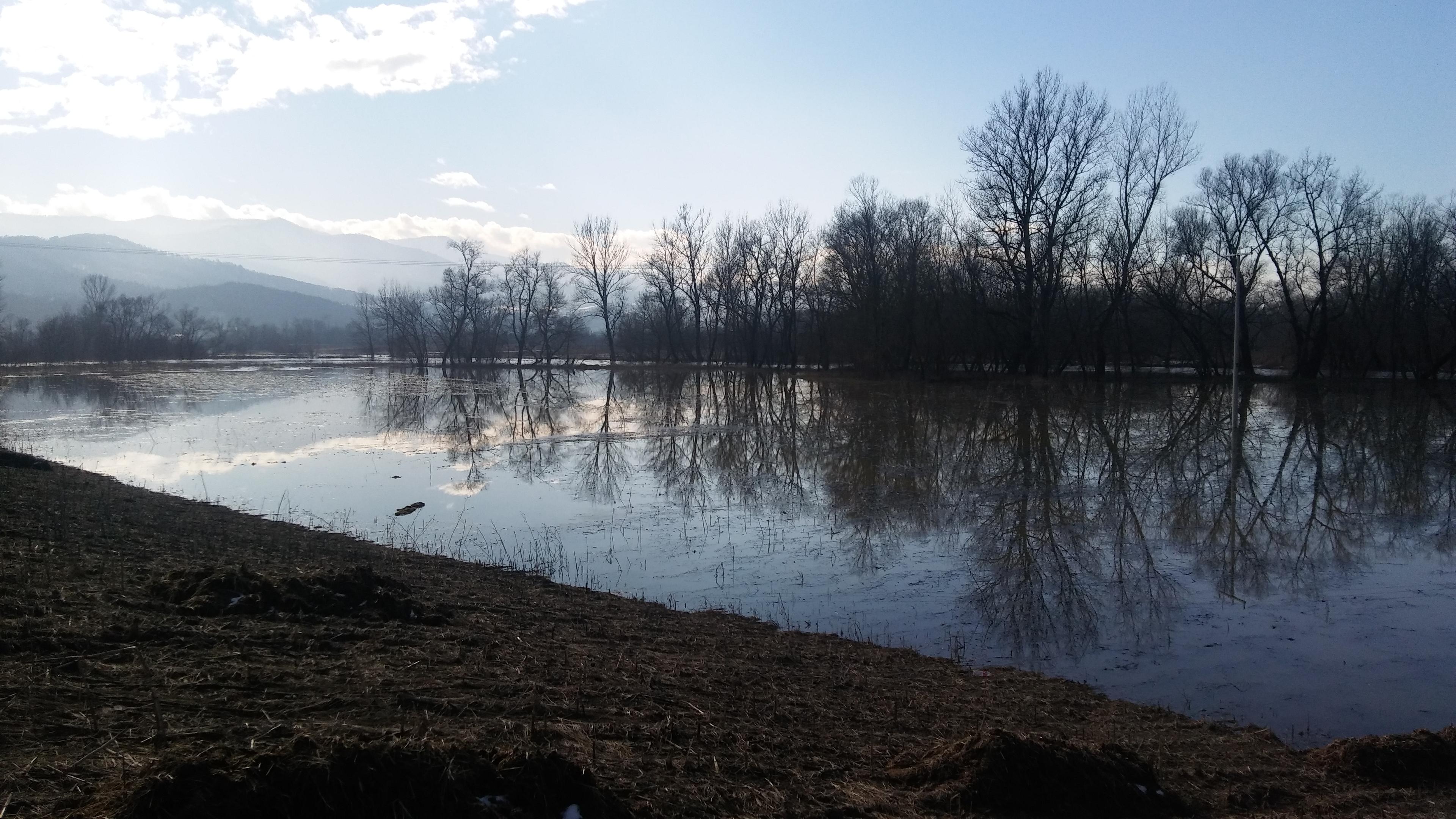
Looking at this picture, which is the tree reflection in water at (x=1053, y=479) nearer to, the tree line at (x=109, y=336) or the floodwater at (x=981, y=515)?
the floodwater at (x=981, y=515)

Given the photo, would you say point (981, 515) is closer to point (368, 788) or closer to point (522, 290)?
point (368, 788)

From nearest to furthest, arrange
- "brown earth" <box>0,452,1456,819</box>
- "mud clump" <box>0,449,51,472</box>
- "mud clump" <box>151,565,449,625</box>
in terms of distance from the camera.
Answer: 1. "brown earth" <box>0,452,1456,819</box>
2. "mud clump" <box>151,565,449,625</box>
3. "mud clump" <box>0,449,51,472</box>

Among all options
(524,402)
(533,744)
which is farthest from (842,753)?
(524,402)

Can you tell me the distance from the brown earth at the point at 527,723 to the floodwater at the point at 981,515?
133 centimetres

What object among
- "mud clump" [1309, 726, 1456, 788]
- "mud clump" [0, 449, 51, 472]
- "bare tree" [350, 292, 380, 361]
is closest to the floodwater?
"mud clump" [1309, 726, 1456, 788]

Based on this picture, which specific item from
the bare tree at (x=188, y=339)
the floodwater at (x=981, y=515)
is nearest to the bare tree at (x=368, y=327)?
the bare tree at (x=188, y=339)

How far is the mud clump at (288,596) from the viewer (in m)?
6.71

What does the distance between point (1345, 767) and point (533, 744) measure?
473 cm

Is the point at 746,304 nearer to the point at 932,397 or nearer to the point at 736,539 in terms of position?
the point at 932,397

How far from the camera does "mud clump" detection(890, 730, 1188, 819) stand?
13.6 ft

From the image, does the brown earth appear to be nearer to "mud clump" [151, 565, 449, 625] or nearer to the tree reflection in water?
"mud clump" [151, 565, 449, 625]

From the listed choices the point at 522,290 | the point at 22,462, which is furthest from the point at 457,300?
the point at 22,462

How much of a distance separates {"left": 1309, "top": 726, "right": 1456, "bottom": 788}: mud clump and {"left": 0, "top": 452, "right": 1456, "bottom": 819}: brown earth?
0.05 feet

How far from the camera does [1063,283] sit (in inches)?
1946
